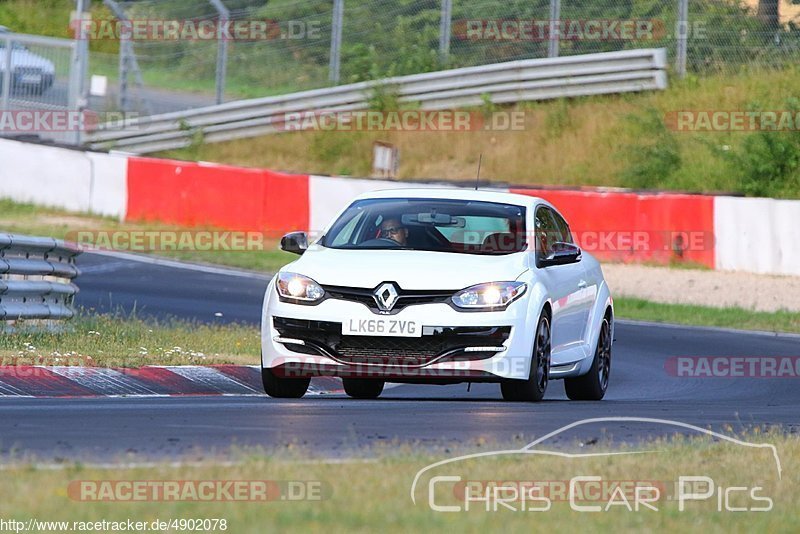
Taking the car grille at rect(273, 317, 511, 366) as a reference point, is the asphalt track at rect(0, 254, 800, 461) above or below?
below

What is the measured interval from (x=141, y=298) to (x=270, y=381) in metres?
8.26

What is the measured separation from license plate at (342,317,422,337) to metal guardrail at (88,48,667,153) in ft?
63.3

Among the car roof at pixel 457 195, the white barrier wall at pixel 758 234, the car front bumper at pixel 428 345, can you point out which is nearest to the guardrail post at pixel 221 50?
the white barrier wall at pixel 758 234

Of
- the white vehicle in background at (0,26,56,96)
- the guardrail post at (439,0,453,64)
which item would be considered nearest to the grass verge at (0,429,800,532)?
the guardrail post at (439,0,453,64)

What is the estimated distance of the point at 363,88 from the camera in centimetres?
3066

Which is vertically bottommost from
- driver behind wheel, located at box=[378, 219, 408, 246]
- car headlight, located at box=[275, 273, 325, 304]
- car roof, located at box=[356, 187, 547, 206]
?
car headlight, located at box=[275, 273, 325, 304]

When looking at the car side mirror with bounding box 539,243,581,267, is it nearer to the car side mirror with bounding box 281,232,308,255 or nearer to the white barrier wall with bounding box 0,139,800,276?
the car side mirror with bounding box 281,232,308,255

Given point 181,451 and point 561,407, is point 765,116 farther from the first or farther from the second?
point 181,451

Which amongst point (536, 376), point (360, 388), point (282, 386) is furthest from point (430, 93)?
point (536, 376)

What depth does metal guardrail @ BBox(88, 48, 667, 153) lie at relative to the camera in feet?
94.2

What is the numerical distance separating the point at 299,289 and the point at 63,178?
18039 millimetres

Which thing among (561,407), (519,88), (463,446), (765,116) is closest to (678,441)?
(463,446)

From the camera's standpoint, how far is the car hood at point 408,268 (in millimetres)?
9898

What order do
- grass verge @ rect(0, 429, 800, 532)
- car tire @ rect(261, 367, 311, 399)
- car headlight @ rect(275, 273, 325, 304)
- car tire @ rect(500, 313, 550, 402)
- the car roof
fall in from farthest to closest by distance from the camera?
the car roof → car tire @ rect(261, 367, 311, 399) → car tire @ rect(500, 313, 550, 402) → car headlight @ rect(275, 273, 325, 304) → grass verge @ rect(0, 429, 800, 532)
